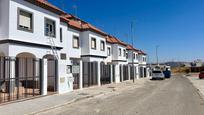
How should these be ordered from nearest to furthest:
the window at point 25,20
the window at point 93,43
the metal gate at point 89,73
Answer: the window at point 25,20 < the metal gate at point 89,73 < the window at point 93,43

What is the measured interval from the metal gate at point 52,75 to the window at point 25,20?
123 inches

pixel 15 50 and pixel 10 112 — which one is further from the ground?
pixel 15 50

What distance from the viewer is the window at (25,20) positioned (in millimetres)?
19328

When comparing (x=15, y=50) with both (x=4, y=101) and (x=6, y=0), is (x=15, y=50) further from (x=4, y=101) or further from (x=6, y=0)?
(x=4, y=101)

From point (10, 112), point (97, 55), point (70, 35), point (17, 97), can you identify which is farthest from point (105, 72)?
point (10, 112)

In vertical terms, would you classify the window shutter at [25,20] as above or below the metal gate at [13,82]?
above

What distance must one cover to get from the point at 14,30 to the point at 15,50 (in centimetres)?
145

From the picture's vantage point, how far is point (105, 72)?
32344 millimetres

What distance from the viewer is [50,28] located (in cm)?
2350

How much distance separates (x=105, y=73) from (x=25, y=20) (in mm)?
14819

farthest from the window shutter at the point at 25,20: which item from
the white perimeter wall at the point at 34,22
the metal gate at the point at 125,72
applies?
the metal gate at the point at 125,72

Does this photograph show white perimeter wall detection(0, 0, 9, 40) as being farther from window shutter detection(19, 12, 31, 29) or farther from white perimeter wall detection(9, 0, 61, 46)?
window shutter detection(19, 12, 31, 29)

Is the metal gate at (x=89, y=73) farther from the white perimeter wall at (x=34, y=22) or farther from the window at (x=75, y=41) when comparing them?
the window at (x=75, y=41)

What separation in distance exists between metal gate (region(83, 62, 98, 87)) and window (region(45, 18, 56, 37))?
513 centimetres
